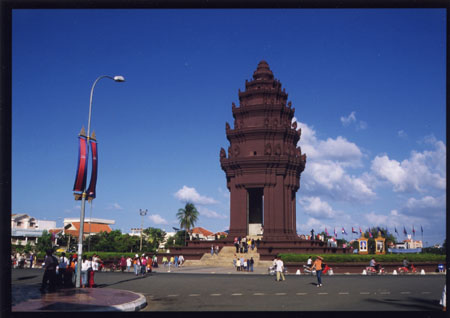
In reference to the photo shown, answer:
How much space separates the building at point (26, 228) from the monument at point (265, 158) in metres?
61.6

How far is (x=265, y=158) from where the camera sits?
54562 mm

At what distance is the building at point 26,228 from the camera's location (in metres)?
106

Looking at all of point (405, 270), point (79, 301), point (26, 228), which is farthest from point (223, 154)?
point (26, 228)

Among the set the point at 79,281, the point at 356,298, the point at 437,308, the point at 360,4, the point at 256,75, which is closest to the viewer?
the point at 360,4

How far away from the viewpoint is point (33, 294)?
62.2 feet

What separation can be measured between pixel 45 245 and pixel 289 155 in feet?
172

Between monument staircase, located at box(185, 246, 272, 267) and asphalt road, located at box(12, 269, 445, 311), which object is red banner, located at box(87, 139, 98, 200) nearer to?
asphalt road, located at box(12, 269, 445, 311)

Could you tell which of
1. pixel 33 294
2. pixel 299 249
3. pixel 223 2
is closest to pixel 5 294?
pixel 33 294

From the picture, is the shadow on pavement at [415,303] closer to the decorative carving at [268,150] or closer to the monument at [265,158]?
the monument at [265,158]

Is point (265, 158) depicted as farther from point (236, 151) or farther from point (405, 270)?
point (405, 270)

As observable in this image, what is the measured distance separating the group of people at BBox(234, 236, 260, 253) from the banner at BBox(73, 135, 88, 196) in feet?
97.8

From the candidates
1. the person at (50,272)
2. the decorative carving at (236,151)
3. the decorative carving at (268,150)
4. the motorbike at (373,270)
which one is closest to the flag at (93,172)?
the person at (50,272)

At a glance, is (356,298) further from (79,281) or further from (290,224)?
(290,224)

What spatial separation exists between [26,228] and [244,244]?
3363 inches
